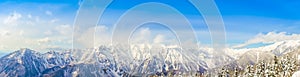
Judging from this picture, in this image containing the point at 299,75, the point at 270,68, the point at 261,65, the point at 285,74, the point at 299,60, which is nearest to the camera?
the point at 299,75

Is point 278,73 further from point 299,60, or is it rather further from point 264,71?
point 299,60

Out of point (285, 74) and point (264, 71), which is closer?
point (285, 74)

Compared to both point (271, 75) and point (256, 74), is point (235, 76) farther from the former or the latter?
point (271, 75)

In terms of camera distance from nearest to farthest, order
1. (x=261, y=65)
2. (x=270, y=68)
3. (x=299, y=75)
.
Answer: (x=299, y=75)
(x=270, y=68)
(x=261, y=65)

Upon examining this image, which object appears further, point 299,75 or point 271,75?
point 271,75

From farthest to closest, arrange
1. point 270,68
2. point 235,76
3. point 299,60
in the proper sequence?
point 299,60 → point 235,76 → point 270,68

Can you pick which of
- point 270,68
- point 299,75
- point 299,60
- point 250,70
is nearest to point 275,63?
point 270,68

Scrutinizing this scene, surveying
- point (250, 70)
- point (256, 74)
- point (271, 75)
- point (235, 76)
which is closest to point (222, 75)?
point (235, 76)

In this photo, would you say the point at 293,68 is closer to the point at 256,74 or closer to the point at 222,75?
the point at 256,74

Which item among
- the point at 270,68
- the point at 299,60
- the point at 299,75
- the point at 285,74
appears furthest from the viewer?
Result: the point at 299,60
